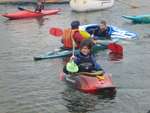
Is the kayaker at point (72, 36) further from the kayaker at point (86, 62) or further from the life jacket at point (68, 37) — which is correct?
the kayaker at point (86, 62)

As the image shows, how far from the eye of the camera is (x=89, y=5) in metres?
36.8

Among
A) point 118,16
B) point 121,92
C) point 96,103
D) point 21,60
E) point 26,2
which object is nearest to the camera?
point 96,103

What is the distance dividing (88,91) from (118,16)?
1871 cm

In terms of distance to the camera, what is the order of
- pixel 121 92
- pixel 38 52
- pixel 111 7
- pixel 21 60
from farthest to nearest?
pixel 111 7, pixel 38 52, pixel 21 60, pixel 121 92

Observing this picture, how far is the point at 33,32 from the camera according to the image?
90.3 ft

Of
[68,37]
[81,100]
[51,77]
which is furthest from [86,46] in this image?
[68,37]

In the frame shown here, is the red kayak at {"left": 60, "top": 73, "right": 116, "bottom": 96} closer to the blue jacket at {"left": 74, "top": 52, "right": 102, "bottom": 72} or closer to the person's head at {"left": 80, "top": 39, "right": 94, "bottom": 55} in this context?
the blue jacket at {"left": 74, "top": 52, "right": 102, "bottom": 72}

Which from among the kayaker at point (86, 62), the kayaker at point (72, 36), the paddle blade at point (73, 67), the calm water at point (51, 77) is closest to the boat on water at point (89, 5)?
the calm water at point (51, 77)

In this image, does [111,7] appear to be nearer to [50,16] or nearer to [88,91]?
[50,16]

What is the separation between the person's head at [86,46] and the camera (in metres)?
15.3

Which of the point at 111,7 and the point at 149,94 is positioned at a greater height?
the point at 111,7

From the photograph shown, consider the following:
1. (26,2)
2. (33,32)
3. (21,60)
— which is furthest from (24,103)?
(26,2)

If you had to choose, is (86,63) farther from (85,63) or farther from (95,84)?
(95,84)

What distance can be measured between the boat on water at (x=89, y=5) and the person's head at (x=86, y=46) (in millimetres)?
20523
